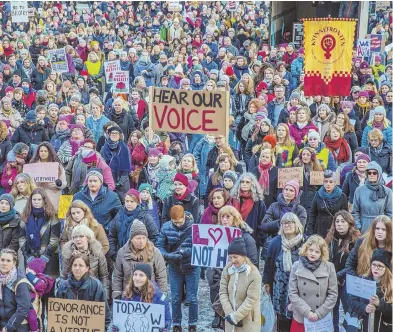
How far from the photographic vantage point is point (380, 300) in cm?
658

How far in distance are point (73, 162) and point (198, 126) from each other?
182 cm

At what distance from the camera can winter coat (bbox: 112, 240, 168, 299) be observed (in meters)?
7.36

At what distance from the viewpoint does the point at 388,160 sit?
10516mm

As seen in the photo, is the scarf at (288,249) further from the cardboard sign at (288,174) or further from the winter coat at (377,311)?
the cardboard sign at (288,174)

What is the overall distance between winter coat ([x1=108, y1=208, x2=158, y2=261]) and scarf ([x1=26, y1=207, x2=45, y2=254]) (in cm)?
64

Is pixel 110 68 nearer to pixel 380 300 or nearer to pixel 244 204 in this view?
pixel 244 204

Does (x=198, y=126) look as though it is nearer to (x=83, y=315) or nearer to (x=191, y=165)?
(x=191, y=165)

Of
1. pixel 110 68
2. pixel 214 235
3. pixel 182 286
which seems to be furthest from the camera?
pixel 110 68

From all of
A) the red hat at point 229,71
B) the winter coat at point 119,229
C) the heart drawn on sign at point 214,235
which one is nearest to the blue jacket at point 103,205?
the winter coat at point 119,229

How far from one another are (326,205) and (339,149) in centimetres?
255

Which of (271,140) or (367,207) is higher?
(271,140)

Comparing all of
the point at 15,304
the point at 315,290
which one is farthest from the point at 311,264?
the point at 15,304

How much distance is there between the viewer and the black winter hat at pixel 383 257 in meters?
6.70

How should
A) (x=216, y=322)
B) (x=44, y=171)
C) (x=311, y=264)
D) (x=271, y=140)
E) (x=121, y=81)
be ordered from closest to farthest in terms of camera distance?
(x=311, y=264) → (x=216, y=322) → (x=44, y=171) → (x=271, y=140) → (x=121, y=81)
